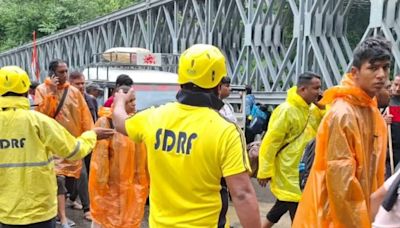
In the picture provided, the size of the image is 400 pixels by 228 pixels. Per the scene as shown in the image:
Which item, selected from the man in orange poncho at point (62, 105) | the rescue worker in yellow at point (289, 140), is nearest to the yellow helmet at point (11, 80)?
the rescue worker in yellow at point (289, 140)

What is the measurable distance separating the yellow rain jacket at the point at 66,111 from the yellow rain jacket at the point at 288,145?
238 cm

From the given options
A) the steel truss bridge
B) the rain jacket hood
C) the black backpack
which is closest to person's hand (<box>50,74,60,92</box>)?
the black backpack

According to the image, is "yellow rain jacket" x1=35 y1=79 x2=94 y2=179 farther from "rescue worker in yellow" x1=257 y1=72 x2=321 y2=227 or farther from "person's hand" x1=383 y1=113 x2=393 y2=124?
"person's hand" x1=383 y1=113 x2=393 y2=124

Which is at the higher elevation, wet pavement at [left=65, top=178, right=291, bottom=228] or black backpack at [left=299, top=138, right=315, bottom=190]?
black backpack at [left=299, top=138, right=315, bottom=190]

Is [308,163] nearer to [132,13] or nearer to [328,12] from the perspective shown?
[328,12]

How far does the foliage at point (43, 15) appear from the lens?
2678 centimetres

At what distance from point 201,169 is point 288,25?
7671 mm

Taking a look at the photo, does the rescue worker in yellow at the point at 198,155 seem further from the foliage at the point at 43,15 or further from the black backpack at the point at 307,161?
the foliage at the point at 43,15

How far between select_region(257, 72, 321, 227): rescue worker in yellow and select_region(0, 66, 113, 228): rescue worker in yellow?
76.9 inches

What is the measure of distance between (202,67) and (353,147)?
100 cm

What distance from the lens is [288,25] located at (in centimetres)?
972

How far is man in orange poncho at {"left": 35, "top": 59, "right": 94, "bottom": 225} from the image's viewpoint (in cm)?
595

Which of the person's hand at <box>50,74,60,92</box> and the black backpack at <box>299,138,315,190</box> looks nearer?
the black backpack at <box>299,138,315,190</box>

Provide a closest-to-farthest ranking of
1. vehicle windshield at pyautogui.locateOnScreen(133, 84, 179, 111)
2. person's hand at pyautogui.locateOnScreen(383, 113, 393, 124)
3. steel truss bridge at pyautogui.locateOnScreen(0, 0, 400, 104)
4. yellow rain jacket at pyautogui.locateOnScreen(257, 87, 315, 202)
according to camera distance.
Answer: yellow rain jacket at pyautogui.locateOnScreen(257, 87, 315, 202)
person's hand at pyautogui.locateOnScreen(383, 113, 393, 124)
vehicle windshield at pyautogui.locateOnScreen(133, 84, 179, 111)
steel truss bridge at pyautogui.locateOnScreen(0, 0, 400, 104)
